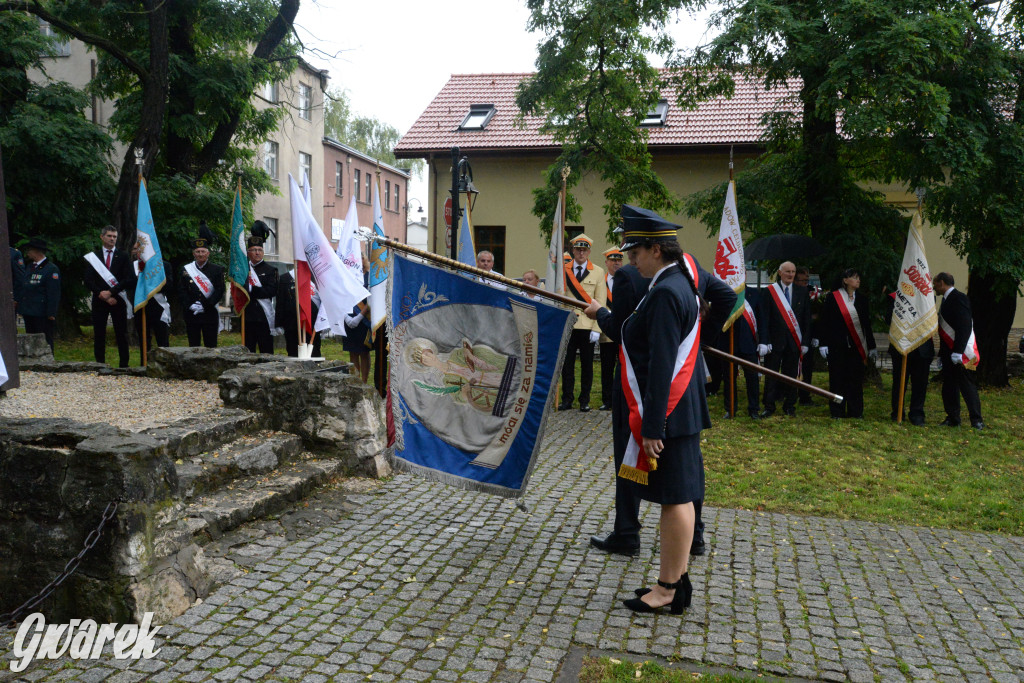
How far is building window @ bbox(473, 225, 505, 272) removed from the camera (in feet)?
86.6

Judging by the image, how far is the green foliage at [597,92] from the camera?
47.1ft

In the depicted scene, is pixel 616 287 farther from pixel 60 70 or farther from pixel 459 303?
pixel 60 70

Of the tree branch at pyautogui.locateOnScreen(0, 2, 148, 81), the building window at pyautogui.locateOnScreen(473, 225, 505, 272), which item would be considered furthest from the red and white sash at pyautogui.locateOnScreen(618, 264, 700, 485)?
the building window at pyautogui.locateOnScreen(473, 225, 505, 272)

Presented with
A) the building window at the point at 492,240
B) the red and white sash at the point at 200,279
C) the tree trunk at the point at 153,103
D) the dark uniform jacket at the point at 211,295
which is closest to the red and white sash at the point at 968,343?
the dark uniform jacket at the point at 211,295

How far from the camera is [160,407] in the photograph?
7.51 meters

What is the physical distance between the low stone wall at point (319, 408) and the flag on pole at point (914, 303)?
7.24 m

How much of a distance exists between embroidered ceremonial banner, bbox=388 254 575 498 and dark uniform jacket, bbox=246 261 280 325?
6.18 metres

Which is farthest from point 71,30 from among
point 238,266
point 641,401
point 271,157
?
point 271,157

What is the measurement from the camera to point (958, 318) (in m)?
10.3

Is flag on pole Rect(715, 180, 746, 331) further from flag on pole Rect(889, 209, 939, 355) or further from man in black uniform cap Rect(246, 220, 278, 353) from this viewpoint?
man in black uniform cap Rect(246, 220, 278, 353)

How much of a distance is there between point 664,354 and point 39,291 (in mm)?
10852

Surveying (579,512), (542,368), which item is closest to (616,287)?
(542,368)

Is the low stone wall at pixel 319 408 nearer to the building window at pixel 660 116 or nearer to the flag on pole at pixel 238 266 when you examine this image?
the flag on pole at pixel 238 266

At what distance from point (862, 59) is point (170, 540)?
10.3 meters
